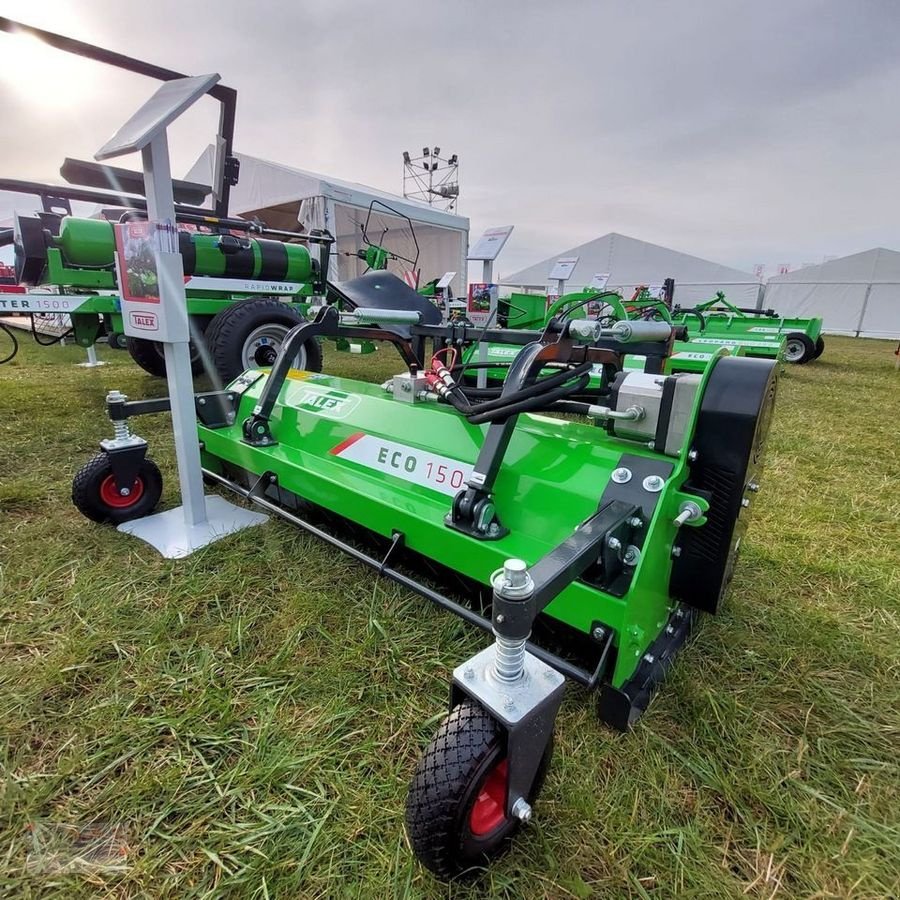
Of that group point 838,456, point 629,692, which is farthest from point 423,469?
point 838,456

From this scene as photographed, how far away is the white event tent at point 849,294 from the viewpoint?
1645 centimetres

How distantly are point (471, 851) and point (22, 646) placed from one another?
1.44m

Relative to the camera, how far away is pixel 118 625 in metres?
1.63

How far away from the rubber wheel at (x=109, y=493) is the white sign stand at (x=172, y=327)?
0.05 meters

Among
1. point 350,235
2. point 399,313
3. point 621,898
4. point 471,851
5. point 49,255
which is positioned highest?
point 350,235

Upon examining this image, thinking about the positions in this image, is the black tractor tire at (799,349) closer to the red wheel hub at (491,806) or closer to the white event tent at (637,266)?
the red wheel hub at (491,806)

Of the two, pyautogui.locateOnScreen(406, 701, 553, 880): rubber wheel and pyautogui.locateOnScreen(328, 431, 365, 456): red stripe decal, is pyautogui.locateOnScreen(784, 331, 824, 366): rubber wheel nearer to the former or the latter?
pyautogui.locateOnScreen(328, 431, 365, 456): red stripe decal

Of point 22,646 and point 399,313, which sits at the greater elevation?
point 399,313

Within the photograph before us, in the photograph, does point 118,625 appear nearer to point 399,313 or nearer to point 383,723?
point 383,723

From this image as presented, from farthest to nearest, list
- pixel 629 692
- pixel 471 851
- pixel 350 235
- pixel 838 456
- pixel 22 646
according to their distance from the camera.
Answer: pixel 350 235, pixel 838 456, pixel 22 646, pixel 629 692, pixel 471 851

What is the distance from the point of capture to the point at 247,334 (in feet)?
12.9

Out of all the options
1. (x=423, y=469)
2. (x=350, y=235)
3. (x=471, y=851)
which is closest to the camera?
(x=471, y=851)

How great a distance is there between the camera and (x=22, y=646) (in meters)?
1.54

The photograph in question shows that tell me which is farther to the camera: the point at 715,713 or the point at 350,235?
the point at 350,235
